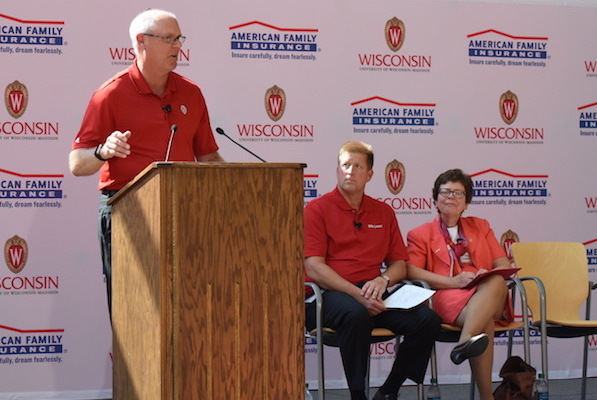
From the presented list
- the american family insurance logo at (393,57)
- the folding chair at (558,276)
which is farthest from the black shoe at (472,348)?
the american family insurance logo at (393,57)

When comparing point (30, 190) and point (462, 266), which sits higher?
point (30, 190)

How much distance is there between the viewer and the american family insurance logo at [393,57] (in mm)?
5039

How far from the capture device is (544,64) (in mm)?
5281

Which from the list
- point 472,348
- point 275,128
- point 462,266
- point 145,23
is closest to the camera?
point 145,23

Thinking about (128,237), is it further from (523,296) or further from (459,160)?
(459,160)

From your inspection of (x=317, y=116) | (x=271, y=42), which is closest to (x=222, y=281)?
(x=317, y=116)

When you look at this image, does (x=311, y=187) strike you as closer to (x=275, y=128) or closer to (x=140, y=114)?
(x=275, y=128)

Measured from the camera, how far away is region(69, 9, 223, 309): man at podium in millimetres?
3121

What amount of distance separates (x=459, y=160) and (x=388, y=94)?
616 millimetres

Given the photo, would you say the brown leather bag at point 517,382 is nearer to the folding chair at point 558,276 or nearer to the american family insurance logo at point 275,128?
the folding chair at point 558,276

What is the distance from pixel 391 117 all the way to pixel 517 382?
1.87 metres

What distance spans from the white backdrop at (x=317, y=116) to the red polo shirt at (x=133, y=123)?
155 centimetres

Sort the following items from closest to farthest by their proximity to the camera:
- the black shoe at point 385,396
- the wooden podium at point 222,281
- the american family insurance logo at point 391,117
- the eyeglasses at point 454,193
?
the wooden podium at point 222,281
the black shoe at point 385,396
the eyeglasses at point 454,193
the american family insurance logo at point 391,117

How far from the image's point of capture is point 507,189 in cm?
518
